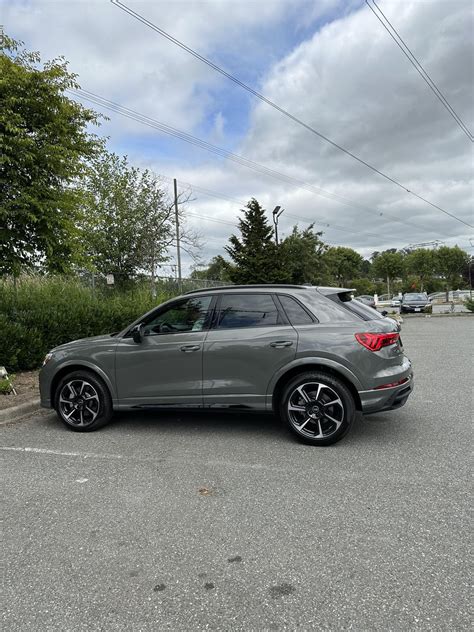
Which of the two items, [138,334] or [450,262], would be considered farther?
[450,262]

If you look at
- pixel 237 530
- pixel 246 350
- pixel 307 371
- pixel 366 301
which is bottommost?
pixel 237 530

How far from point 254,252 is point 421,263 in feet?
160

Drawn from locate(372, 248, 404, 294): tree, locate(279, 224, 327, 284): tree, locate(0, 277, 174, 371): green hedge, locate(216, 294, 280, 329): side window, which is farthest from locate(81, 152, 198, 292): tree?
locate(372, 248, 404, 294): tree

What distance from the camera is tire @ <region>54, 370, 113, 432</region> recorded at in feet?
16.1

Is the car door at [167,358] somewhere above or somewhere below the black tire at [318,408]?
above

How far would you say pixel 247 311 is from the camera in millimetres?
4645

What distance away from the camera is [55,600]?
7.16 ft

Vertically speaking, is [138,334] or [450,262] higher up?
[450,262]

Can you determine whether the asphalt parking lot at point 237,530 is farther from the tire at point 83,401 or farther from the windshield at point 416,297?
the windshield at point 416,297

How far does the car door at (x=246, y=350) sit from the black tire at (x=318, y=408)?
0.29 m

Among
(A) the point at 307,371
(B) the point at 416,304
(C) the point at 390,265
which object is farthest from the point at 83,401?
(C) the point at 390,265

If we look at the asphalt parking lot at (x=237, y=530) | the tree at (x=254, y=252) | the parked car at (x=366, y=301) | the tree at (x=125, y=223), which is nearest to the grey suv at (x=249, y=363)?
the asphalt parking lot at (x=237, y=530)

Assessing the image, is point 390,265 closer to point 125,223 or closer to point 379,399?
point 125,223

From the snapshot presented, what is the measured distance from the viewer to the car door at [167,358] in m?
4.62
